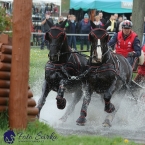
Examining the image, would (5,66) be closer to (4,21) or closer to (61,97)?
(4,21)

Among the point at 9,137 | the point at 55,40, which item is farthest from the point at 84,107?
the point at 9,137

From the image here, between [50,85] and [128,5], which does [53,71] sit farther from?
[128,5]

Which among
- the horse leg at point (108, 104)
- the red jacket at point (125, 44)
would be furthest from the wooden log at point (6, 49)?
the red jacket at point (125, 44)

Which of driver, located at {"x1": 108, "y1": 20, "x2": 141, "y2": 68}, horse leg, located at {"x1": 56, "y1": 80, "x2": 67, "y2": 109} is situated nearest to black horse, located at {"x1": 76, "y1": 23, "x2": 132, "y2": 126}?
horse leg, located at {"x1": 56, "y1": 80, "x2": 67, "y2": 109}

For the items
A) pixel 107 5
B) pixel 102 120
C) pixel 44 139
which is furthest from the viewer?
pixel 107 5

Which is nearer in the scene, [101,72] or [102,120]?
[101,72]

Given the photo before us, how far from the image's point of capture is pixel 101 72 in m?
10.9

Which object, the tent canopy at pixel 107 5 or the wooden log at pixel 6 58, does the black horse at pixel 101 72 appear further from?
the tent canopy at pixel 107 5

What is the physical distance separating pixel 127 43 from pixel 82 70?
194 centimetres

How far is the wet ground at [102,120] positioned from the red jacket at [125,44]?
3.36 feet

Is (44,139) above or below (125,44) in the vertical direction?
below

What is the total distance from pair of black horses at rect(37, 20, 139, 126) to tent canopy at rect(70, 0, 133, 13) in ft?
73.1

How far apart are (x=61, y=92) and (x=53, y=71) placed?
1.52 feet

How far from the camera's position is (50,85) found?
11.0 metres
